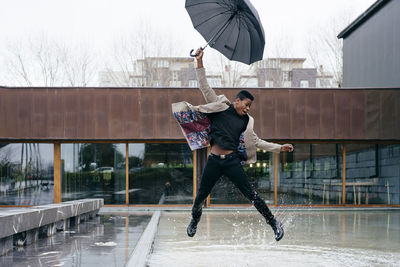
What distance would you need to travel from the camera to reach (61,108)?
18484 mm

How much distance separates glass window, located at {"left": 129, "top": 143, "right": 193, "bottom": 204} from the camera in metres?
19.7

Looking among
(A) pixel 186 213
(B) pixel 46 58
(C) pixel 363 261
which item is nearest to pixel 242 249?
(C) pixel 363 261

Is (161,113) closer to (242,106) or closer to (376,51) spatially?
(376,51)

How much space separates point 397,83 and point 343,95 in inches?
146

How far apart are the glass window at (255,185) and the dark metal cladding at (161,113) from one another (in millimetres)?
1758

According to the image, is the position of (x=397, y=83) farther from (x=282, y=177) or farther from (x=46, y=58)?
(x=46, y=58)

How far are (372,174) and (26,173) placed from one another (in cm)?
1383

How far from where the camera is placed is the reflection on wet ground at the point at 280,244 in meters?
7.83

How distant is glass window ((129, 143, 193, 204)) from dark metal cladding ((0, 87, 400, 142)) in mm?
1240

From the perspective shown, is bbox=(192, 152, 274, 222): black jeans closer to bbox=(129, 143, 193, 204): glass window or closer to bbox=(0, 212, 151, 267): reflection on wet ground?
bbox=(0, 212, 151, 267): reflection on wet ground

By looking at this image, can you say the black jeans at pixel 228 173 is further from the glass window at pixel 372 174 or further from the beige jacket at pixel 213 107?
the glass window at pixel 372 174

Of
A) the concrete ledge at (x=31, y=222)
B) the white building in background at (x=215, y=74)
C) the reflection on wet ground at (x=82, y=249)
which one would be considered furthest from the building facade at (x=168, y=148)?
the white building in background at (x=215, y=74)

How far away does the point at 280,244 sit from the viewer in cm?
980

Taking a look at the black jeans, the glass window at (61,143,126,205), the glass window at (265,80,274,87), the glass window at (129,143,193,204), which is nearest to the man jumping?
the black jeans
